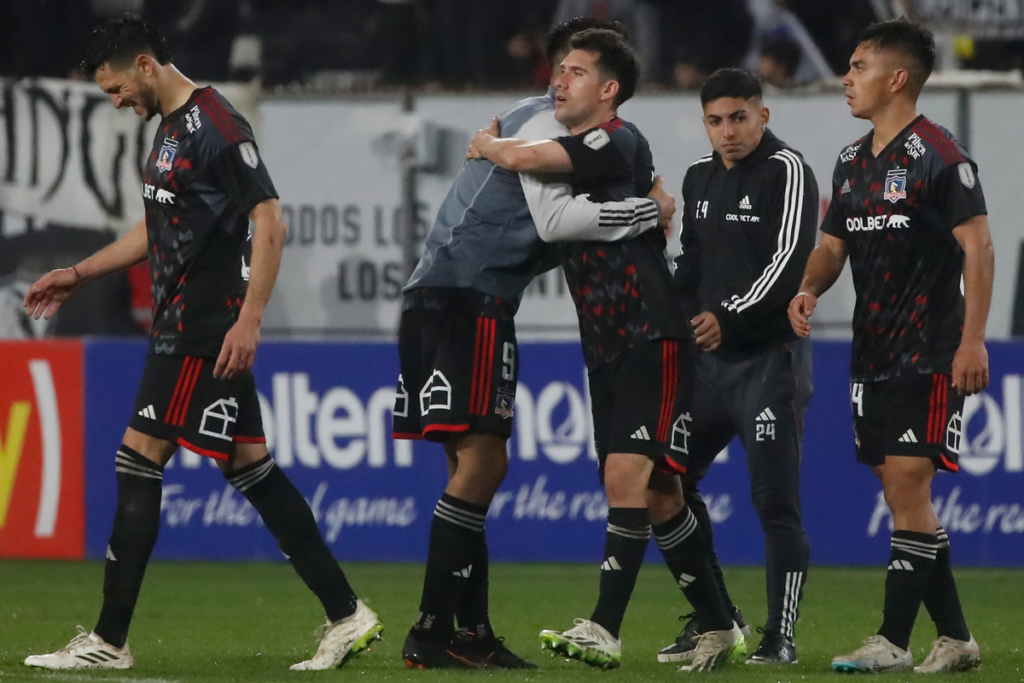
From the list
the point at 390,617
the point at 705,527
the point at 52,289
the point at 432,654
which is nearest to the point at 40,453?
the point at 390,617

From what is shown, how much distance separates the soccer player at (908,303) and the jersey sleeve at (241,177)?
1818mm

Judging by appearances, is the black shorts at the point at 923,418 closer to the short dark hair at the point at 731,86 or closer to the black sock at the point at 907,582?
the black sock at the point at 907,582

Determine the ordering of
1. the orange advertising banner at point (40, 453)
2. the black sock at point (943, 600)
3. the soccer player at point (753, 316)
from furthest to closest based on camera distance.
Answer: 1. the orange advertising banner at point (40, 453)
2. the soccer player at point (753, 316)
3. the black sock at point (943, 600)

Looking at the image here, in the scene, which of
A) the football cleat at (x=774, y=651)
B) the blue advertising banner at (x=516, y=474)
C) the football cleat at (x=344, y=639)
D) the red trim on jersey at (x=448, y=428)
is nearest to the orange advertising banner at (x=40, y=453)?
the blue advertising banner at (x=516, y=474)

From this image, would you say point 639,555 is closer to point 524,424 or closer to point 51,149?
point 524,424

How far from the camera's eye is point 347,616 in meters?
5.35

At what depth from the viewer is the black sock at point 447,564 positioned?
5.25 m

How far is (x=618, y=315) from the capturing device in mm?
5211

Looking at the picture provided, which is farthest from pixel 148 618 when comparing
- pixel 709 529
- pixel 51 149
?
pixel 51 149

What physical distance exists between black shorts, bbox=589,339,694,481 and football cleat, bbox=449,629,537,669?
793mm

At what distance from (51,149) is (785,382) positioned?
749 centimetres

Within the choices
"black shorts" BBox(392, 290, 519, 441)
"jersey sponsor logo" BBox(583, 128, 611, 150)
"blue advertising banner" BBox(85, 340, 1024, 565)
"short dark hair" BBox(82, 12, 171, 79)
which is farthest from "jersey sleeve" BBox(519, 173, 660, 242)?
"blue advertising banner" BBox(85, 340, 1024, 565)

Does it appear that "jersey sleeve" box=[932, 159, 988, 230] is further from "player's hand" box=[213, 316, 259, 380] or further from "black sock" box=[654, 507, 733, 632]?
"player's hand" box=[213, 316, 259, 380]

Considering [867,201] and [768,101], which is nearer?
[867,201]
